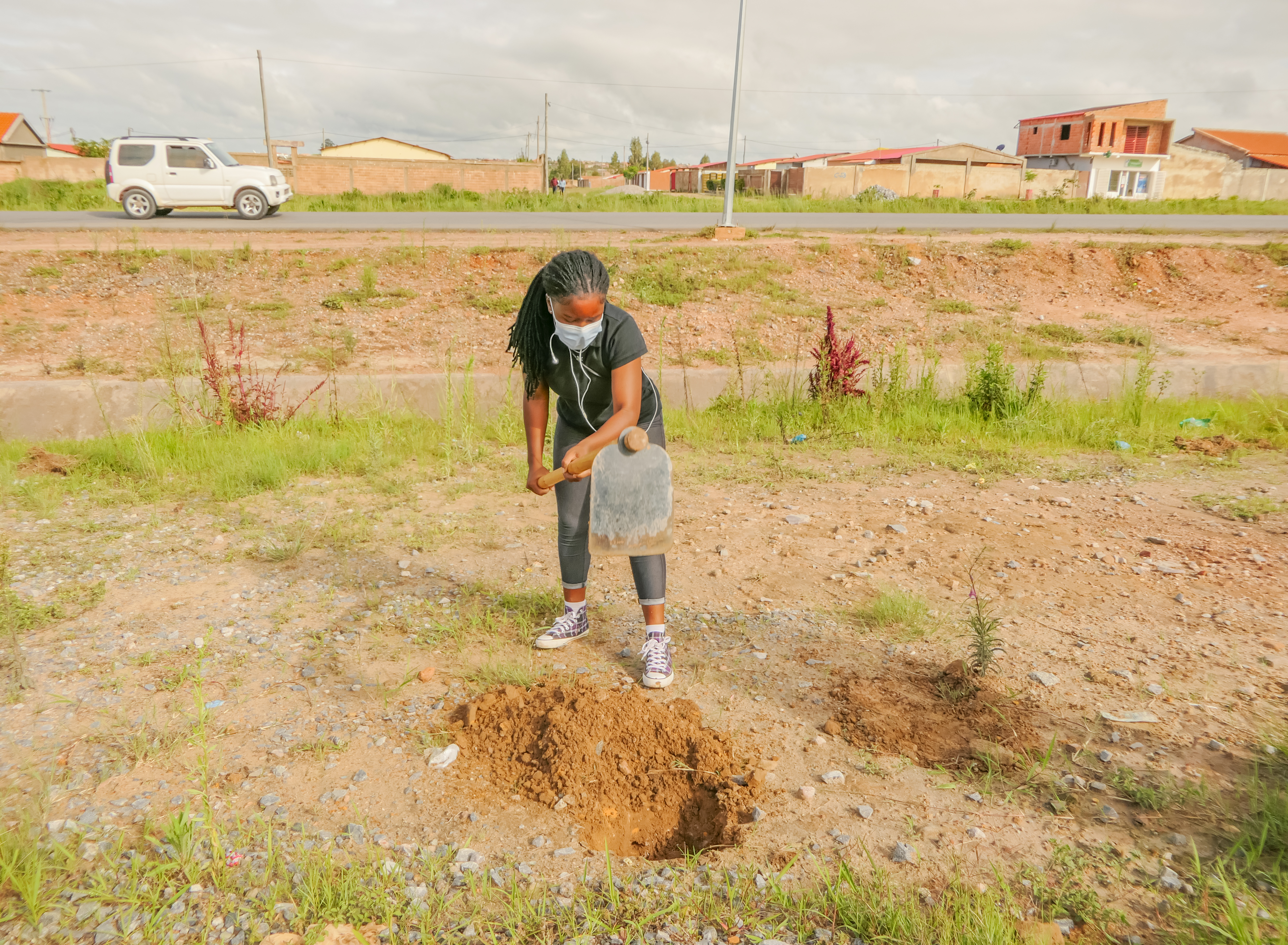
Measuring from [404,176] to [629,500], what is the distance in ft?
94.5

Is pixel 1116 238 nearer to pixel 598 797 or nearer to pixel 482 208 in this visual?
pixel 598 797

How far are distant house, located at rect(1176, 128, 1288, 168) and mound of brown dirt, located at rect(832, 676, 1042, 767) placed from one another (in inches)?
1997

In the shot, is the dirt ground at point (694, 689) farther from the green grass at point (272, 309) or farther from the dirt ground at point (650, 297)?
the green grass at point (272, 309)

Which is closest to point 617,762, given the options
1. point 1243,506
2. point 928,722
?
point 928,722

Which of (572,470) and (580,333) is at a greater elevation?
(580,333)

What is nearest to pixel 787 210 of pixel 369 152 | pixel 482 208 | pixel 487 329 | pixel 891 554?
pixel 482 208

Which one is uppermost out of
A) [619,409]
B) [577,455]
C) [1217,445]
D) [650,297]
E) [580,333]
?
[580,333]

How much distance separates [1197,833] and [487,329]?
660cm

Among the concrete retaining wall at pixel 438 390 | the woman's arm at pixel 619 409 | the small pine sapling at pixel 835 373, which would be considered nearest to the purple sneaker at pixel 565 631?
the woman's arm at pixel 619 409

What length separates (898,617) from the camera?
3160 mm

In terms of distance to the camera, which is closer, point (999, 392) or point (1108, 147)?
point (999, 392)

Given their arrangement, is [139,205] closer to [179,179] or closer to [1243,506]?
[179,179]

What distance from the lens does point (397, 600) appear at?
3.39 m

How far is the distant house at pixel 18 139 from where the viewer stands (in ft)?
144
